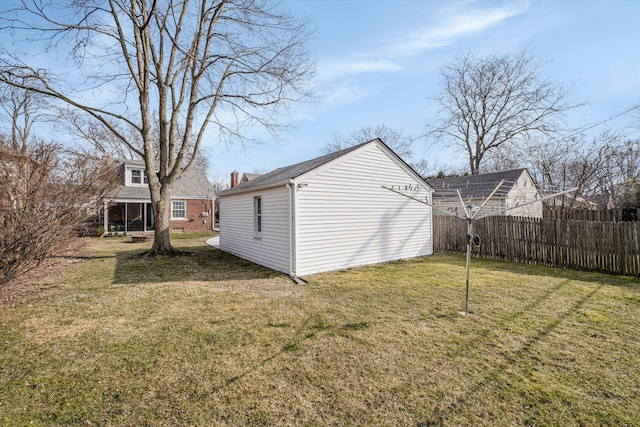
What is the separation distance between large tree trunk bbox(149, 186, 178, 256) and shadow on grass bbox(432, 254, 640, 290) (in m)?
10.5

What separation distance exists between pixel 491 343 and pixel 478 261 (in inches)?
289

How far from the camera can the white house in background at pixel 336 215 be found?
8117mm

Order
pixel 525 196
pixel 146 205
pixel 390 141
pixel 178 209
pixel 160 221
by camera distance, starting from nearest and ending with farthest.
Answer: pixel 160 221
pixel 525 196
pixel 146 205
pixel 178 209
pixel 390 141

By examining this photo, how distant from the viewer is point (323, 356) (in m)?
3.61

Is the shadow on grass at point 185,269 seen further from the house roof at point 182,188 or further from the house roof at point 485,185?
the house roof at point 485,185

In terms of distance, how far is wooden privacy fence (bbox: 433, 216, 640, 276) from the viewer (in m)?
7.92

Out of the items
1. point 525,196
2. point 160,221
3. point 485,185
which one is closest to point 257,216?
point 160,221

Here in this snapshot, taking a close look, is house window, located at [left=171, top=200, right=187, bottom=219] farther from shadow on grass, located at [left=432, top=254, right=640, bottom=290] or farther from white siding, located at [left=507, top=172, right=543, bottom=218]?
white siding, located at [left=507, top=172, right=543, bottom=218]

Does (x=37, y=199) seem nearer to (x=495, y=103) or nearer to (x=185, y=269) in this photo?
(x=185, y=269)

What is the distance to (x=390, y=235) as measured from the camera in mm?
10266

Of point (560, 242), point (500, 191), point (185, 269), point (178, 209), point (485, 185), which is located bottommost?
point (185, 269)

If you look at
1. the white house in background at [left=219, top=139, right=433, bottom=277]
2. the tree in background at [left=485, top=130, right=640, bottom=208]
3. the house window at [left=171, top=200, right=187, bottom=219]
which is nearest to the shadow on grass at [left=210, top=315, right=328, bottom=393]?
the white house in background at [left=219, top=139, right=433, bottom=277]

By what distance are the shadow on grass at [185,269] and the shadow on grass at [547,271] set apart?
6.58 metres

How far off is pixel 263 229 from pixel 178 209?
15.4 metres
